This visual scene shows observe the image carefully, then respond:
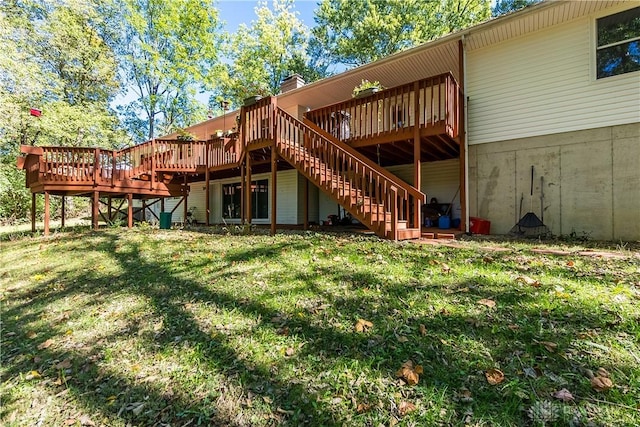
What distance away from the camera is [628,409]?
163cm

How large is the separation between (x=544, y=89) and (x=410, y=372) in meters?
8.12

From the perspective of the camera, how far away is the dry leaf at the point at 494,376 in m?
1.89

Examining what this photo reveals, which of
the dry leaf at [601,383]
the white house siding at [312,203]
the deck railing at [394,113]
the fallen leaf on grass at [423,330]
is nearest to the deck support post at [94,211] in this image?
the white house siding at [312,203]

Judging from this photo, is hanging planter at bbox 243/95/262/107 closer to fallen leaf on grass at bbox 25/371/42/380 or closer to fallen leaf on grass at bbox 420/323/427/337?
fallen leaf on grass at bbox 25/371/42/380

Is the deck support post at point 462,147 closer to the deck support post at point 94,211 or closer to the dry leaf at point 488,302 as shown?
the dry leaf at point 488,302

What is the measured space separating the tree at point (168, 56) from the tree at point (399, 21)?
35.9 feet

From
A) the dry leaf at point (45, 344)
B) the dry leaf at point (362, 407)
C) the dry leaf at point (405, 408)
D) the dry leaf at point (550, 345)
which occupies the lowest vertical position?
the dry leaf at point (45, 344)

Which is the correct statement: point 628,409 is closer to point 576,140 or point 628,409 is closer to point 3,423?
point 3,423

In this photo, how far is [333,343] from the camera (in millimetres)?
2438

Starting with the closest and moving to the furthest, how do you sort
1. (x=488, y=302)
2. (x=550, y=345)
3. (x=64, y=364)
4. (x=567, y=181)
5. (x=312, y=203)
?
(x=550, y=345) < (x=64, y=364) < (x=488, y=302) < (x=567, y=181) < (x=312, y=203)

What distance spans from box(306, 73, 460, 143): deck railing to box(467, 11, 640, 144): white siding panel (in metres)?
1.03

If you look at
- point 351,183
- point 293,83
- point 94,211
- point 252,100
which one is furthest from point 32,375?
point 293,83

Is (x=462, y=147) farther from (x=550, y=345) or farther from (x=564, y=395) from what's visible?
(x=564, y=395)

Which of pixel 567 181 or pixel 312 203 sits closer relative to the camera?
pixel 567 181
